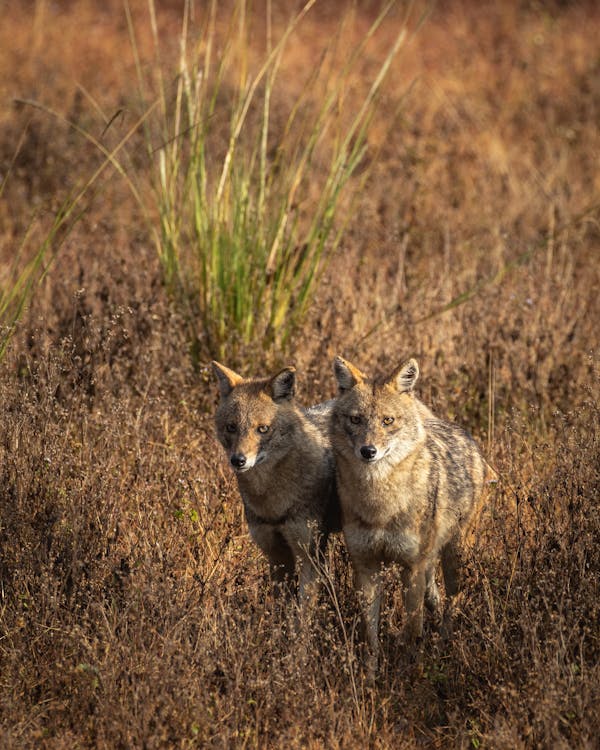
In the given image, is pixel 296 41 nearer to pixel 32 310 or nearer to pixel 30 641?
pixel 32 310

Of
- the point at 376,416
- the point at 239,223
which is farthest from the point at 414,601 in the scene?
the point at 239,223

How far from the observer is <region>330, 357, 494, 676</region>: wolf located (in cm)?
522

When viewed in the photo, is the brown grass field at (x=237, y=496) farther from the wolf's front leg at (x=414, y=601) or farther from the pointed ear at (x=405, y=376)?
the pointed ear at (x=405, y=376)

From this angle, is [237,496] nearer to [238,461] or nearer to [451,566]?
[238,461]

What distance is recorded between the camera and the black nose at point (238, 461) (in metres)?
5.25

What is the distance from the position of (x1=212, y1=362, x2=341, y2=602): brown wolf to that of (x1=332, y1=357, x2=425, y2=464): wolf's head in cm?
31

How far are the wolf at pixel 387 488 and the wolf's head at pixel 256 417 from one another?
0.31 metres

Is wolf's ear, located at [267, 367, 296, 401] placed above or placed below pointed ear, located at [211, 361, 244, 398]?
above

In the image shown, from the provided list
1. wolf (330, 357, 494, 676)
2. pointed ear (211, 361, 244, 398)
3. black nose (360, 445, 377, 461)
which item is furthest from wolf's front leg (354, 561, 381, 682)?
pointed ear (211, 361, 244, 398)

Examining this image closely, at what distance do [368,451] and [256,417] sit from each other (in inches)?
27.1

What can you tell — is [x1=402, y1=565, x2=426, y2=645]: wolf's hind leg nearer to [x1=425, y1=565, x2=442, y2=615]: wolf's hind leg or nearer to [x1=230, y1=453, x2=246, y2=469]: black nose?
[x1=425, y1=565, x2=442, y2=615]: wolf's hind leg

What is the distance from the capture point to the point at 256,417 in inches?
215

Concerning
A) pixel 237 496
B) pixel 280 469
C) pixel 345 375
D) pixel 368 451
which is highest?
pixel 345 375

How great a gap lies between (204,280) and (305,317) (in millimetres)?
849
